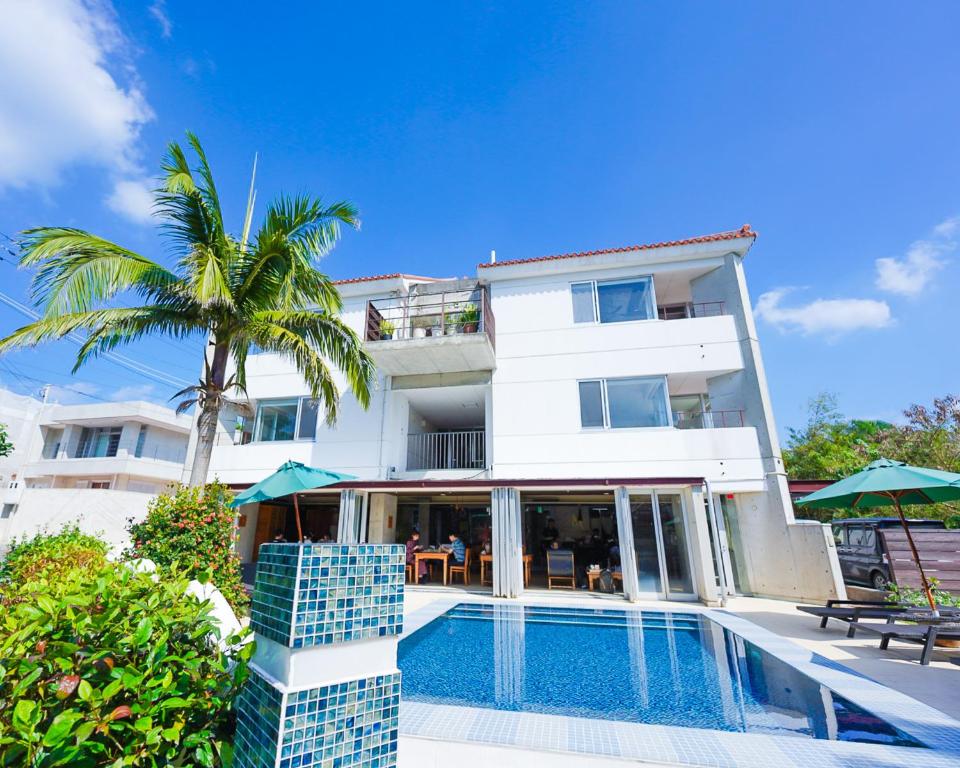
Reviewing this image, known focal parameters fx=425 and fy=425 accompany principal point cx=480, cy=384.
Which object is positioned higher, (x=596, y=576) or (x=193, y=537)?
(x=193, y=537)

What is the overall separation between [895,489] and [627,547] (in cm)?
561

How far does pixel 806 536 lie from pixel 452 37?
596 inches

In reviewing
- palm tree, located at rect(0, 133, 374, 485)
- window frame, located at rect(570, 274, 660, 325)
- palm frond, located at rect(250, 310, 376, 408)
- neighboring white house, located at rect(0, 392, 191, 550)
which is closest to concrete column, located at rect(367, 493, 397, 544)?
palm frond, located at rect(250, 310, 376, 408)

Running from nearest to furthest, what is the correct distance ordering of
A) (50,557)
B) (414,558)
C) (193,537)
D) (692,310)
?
(50,557), (193,537), (414,558), (692,310)

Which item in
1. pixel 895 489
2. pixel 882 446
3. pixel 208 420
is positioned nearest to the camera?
pixel 895 489

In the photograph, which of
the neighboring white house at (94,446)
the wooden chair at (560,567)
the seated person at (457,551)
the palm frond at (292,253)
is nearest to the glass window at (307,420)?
the seated person at (457,551)

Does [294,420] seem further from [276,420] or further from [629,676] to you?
[629,676]

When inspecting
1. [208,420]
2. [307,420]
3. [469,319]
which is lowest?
[208,420]

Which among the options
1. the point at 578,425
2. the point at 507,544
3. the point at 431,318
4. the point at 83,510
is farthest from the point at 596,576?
the point at 83,510

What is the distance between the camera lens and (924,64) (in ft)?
32.0

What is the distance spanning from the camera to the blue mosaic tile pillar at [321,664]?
1.64 meters

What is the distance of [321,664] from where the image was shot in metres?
1.74

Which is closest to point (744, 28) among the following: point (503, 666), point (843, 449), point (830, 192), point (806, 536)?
point (830, 192)

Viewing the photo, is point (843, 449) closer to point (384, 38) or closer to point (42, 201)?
point (384, 38)
